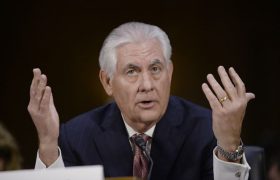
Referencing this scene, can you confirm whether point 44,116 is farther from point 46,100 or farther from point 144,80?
point 144,80

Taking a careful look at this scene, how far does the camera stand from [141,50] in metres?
2.13

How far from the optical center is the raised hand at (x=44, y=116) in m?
1.97

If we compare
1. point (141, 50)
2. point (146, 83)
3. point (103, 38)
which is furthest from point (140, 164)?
point (103, 38)

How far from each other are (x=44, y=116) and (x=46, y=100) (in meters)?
0.05

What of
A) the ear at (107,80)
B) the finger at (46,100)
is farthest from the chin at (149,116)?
the finger at (46,100)

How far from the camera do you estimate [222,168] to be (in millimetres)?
1922

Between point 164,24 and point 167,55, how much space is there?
299 centimetres

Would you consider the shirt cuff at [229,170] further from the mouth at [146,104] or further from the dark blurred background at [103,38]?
the dark blurred background at [103,38]

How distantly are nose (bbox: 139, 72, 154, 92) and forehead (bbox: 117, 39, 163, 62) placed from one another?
6 centimetres

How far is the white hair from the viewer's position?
2.16 meters

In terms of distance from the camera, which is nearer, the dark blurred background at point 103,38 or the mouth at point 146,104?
the mouth at point 146,104

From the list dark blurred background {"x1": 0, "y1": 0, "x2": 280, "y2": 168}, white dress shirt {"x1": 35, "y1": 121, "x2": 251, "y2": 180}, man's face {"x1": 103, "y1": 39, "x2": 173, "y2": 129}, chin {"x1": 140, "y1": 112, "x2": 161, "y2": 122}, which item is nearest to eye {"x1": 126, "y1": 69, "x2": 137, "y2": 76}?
man's face {"x1": 103, "y1": 39, "x2": 173, "y2": 129}

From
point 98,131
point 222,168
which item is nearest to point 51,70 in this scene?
point 98,131

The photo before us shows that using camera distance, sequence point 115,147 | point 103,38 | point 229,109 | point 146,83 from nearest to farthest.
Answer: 1. point 229,109
2. point 146,83
3. point 115,147
4. point 103,38
